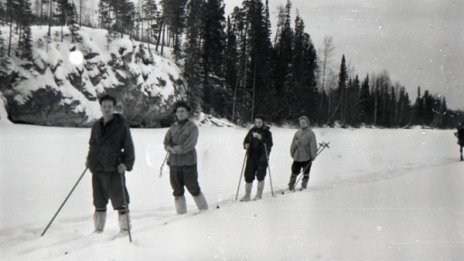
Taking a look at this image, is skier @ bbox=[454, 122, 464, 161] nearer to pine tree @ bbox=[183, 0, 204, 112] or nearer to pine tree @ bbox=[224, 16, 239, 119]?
pine tree @ bbox=[183, 0, 204, 112]

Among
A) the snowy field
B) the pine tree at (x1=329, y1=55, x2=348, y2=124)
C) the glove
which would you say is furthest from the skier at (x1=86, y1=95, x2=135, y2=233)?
the pine tree at (x1=329, y1=55, x2=348, y2=124)

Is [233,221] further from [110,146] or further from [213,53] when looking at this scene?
[213,53]

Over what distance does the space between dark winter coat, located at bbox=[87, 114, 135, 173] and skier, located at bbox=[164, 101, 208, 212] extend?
1044mm

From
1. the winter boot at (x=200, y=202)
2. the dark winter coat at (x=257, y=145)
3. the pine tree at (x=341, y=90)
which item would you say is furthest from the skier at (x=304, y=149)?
the pine tree at (x=341, y=90)

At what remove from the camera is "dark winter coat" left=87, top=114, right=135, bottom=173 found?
5277mm

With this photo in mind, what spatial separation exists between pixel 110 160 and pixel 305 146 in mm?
5361

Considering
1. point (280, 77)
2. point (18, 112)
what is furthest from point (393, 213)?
point (280, 77)

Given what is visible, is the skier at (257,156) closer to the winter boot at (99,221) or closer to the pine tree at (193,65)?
the winter boot at (99,221)

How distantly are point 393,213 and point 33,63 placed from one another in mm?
20767

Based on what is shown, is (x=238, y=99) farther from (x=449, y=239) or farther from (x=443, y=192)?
(x=449, y=239)

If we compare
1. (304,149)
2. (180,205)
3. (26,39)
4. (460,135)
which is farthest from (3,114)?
(460,135)

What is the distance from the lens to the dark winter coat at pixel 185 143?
632cm

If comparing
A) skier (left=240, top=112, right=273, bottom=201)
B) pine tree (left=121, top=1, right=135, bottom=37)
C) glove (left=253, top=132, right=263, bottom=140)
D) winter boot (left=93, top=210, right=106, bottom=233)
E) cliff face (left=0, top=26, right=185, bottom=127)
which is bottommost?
winter boot (left=93, top=210, right=106, bottom=233)

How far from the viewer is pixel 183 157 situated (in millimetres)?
6371
